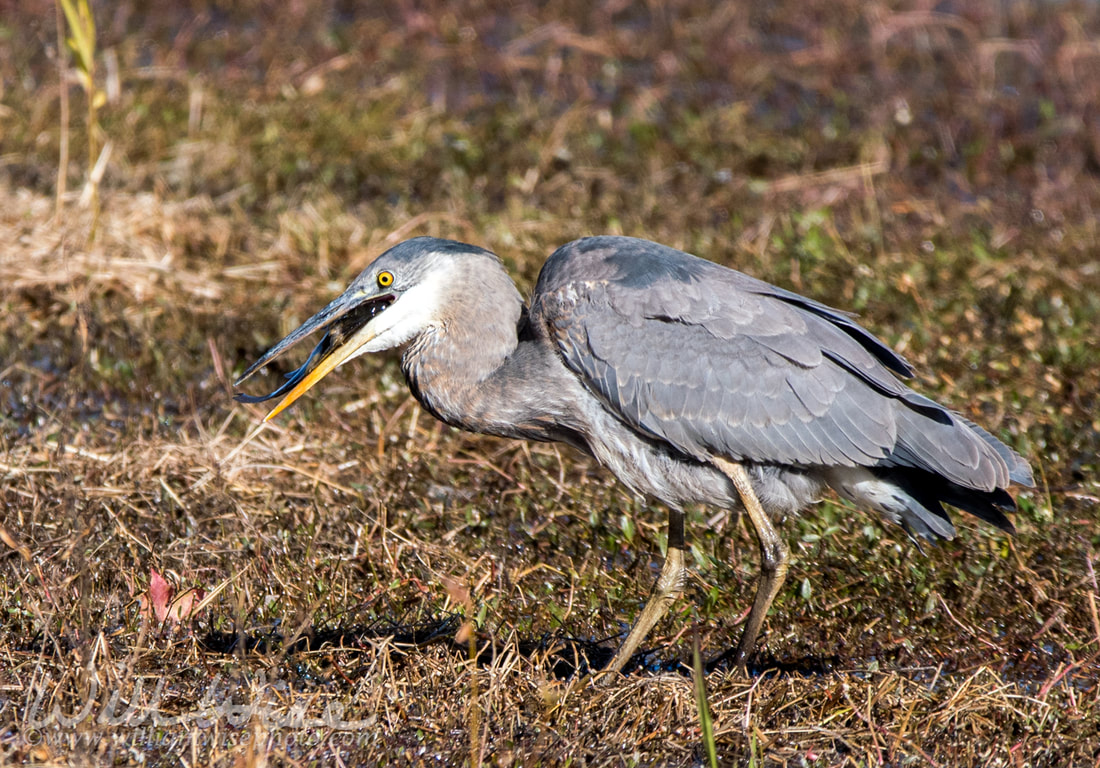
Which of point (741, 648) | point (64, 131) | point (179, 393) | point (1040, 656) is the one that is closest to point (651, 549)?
point (741, 648)

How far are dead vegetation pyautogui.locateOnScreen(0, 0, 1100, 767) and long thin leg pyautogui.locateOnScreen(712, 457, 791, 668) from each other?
0.19m

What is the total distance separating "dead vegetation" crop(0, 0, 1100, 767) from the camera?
12.1 ft

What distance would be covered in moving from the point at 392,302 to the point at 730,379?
1076 mm

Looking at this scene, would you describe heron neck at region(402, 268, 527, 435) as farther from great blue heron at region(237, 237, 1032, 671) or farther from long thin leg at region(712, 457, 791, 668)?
long thin leg at region(712, 457, 791, 668)

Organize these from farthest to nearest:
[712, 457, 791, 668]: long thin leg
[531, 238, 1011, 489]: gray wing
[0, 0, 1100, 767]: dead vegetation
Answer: [712, 457, 791, 668]: long thin leg → [531, 238, 1011, 489]: gray wing → [0, 0, 1100, 767]: dead vegetation

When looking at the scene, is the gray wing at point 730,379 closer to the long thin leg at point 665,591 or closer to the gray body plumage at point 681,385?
the gray body plumage at point 681,385

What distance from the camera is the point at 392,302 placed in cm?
402

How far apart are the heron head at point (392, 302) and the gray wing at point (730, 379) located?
34 cm

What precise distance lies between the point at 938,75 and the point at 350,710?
7205mm

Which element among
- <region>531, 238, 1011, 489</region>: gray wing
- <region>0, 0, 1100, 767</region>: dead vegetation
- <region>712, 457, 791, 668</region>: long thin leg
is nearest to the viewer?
<region>0, 0, 1100, 767</region>: dead vegetation

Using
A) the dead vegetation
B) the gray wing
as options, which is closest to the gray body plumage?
the gray wing

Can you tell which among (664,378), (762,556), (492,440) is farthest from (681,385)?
(492,440)

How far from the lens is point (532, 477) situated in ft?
16.6

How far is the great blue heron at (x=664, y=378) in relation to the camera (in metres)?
3.95
